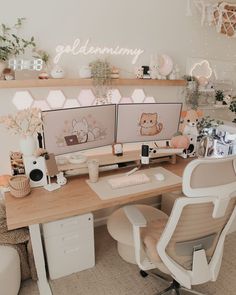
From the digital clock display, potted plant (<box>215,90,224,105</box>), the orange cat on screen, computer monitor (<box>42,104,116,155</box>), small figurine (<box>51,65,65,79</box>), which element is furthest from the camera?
potted plant (<box>215,90,224,105</box>)

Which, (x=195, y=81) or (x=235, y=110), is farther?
(x=235, y=110)

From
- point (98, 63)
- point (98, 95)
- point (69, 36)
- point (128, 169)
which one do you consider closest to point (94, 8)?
point (69, 36)

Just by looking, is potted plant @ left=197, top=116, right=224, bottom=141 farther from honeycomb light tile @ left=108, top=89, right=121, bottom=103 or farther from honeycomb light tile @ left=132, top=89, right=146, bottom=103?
honeycomb light tile @ left=108, top=89, right=121, bottom=103

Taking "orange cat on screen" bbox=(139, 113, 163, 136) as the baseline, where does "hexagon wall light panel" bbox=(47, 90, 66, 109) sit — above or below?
above

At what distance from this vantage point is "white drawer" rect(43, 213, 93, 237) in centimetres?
171

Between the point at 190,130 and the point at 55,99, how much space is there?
3.99 ft

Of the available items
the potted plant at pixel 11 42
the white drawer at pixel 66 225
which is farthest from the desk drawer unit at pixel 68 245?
the potted plant at pixel 11 42

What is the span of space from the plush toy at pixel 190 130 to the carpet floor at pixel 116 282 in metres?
0.94

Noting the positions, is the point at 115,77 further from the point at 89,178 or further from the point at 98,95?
the point at 89,178

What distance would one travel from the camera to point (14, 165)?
166 centimetres

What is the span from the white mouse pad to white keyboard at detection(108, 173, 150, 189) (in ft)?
0.07

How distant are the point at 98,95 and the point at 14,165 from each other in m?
0.97

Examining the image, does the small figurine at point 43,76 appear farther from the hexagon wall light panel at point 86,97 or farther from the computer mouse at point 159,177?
the computer mouse at point 159,177

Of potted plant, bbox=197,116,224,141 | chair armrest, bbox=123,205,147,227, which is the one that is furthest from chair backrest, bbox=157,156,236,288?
potted plant, bbox=197,116,224,141
